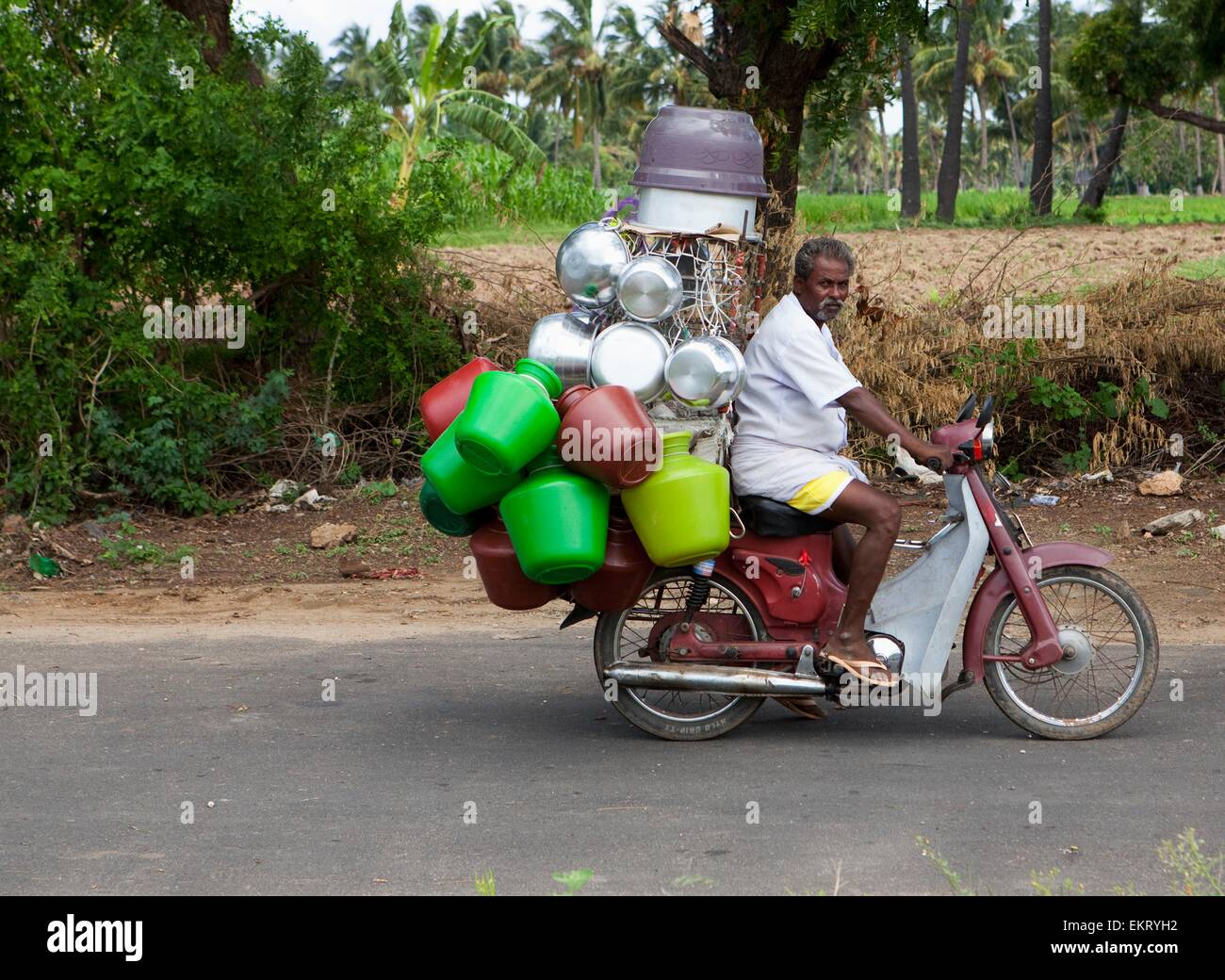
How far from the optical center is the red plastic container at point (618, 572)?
5.33 meters

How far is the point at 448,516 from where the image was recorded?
554 centimetres

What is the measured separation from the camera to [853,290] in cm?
1194

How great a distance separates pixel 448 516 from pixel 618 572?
73 centimetres

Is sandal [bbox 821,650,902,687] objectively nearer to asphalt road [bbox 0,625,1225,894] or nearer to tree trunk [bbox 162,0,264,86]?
asphalt road [bbox 0,625,1225,894]

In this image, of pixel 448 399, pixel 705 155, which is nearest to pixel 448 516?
pixel 448 399

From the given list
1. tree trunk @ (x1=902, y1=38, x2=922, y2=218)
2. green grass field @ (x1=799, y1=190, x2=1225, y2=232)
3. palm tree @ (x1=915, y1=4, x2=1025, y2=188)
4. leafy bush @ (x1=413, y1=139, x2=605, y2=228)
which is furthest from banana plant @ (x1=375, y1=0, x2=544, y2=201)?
palm tree @ (x1=915, y1=4, x2=1025, y2=188)

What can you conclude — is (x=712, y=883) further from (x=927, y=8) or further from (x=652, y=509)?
(x=927, y=8)

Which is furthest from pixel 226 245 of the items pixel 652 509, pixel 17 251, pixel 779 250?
pixel 652 509

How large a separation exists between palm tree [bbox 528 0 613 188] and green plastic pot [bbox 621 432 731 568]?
56.8 m

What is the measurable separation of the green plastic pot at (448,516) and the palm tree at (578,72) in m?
56.5

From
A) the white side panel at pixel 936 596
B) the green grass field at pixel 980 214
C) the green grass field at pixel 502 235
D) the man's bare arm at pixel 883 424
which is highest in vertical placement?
the green grass field at pixel 980 214

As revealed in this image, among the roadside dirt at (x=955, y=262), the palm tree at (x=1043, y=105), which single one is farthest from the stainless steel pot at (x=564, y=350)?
the palm tree at (x=1043, y=105)

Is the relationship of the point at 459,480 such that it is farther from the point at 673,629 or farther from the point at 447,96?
the point at 447,96

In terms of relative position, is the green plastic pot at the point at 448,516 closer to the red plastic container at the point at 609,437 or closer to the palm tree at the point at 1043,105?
the red plastic container at the point at 609,437
